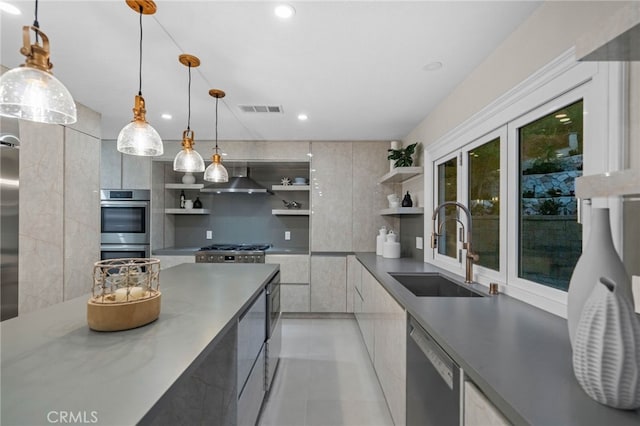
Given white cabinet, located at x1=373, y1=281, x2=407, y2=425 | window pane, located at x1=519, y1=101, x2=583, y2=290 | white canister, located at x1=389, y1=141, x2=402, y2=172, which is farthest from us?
white canister, located at x1=389, y1=141, x2=402, y2=172

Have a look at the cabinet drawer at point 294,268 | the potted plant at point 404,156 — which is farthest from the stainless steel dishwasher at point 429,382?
the cabinet drawer at point 294,268

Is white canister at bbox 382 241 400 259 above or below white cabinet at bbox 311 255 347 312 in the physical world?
above

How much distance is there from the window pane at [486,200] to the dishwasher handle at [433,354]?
0.89 m

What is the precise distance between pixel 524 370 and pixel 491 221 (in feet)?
4.48

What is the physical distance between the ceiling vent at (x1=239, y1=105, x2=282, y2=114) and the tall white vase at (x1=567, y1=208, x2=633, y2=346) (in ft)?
8.38

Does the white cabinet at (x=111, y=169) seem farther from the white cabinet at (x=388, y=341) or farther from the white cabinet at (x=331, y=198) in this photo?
the white cabinet at (x=388, y=341)

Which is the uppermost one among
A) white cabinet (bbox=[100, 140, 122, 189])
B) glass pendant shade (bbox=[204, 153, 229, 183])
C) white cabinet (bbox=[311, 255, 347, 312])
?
white cabinet (bbox=[100, 140, 122, 189])

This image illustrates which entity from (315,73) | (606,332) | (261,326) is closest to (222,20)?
(315,73)

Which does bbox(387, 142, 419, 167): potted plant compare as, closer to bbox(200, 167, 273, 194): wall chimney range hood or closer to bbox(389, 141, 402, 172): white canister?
bbox(389, 141, 402, 172): white canister

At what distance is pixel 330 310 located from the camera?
3.87m

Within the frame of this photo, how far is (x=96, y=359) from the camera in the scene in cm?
85

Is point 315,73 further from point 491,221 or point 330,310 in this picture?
point 330,310

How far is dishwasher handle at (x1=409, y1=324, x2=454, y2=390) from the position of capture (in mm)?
1037

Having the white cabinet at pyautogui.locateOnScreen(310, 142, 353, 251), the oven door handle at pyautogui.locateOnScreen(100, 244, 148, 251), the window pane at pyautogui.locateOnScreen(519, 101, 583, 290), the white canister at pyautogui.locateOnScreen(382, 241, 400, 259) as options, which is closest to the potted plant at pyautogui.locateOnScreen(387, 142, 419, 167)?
the white cabinet at pyautogui.locateOnScreen(310, 142, 353, 251)
